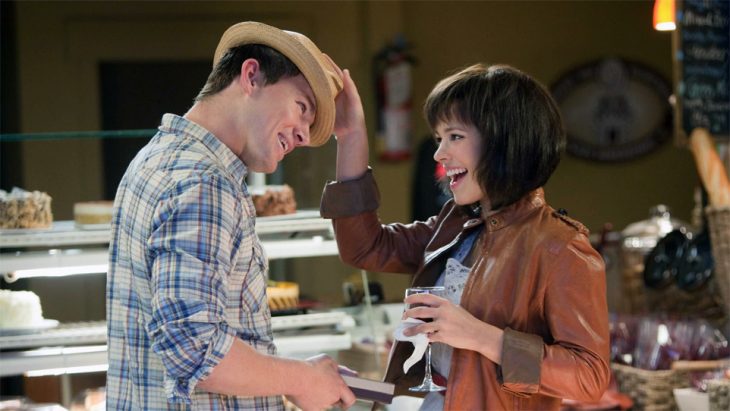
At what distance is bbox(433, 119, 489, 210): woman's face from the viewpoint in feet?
7.25

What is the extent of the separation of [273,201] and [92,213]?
1.80 feet

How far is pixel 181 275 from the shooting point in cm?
166

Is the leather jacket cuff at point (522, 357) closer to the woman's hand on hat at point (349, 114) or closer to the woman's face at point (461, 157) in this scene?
the woman's face at point (461, 157)

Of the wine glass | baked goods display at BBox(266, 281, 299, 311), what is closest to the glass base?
the wine glass

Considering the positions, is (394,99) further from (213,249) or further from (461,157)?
(213,249)

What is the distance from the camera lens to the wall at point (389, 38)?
6.46m

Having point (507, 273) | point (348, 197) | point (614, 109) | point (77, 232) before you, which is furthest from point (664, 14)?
point (614, 109)

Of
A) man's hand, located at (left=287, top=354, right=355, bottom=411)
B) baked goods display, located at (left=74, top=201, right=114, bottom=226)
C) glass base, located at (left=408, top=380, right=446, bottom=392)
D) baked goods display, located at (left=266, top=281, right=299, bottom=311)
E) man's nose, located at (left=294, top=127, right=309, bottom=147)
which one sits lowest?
glass base, located at (left=408, top=380, right=446, bottom=392)

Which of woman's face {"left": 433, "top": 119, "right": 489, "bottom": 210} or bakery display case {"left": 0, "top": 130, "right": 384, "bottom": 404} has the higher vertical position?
woman's face {"left": 433, "top": 119, "right": 489, "bottom": 210}

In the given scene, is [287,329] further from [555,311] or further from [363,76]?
[363,76]

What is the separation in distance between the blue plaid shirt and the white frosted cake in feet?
3.37

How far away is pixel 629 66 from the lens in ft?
24.4

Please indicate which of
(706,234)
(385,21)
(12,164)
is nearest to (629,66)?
(385,21)

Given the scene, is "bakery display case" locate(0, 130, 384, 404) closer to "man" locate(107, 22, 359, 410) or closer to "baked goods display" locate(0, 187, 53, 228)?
"baked goods display" locate(0, 187, 53, 228)
